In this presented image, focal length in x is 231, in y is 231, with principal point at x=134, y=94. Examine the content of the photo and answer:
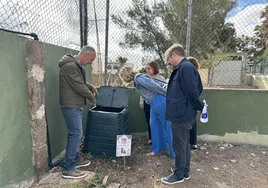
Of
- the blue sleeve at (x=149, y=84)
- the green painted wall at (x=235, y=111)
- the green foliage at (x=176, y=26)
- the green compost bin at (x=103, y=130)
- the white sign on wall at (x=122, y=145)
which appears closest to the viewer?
the white sign on wall at (x=122, y=145)

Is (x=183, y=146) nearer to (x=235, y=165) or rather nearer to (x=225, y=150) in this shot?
(x=235, y=165)

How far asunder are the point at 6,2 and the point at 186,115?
1935 mm

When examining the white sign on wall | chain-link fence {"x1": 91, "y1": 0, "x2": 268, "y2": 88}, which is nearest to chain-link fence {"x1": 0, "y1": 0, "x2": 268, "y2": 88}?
chain-link fence {"x1": 91, "y1": 0, "x2": 268, "y2": 88}

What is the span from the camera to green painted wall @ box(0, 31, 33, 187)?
2.00 meters

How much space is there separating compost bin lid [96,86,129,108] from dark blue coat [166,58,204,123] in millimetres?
1130

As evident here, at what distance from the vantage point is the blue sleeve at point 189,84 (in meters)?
2.28

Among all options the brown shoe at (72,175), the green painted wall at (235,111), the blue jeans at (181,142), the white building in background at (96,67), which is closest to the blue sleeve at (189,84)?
the blue jeans at (181,142)

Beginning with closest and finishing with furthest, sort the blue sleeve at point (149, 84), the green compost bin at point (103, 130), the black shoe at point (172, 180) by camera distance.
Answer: the black shoe at point (172, 180), the green compost bin at point (103, 130), the blue sleeve at point (149, 84)

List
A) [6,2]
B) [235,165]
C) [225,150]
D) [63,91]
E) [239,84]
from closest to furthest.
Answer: [6,2] → [63,91] → [235,165] → [225,150] → [239,84]

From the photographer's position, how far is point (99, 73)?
434 cm

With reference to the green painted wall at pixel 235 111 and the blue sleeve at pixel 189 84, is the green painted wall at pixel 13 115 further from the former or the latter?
the green painted wall at pixel 235 111

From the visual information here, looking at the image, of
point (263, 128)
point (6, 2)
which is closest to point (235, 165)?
point (263, 128)

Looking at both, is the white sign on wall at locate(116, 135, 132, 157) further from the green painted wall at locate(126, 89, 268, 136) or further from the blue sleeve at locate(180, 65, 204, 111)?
the green painted wall at locate(126, 89, 268, 136)

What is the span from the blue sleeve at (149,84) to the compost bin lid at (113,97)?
11.6 inches
